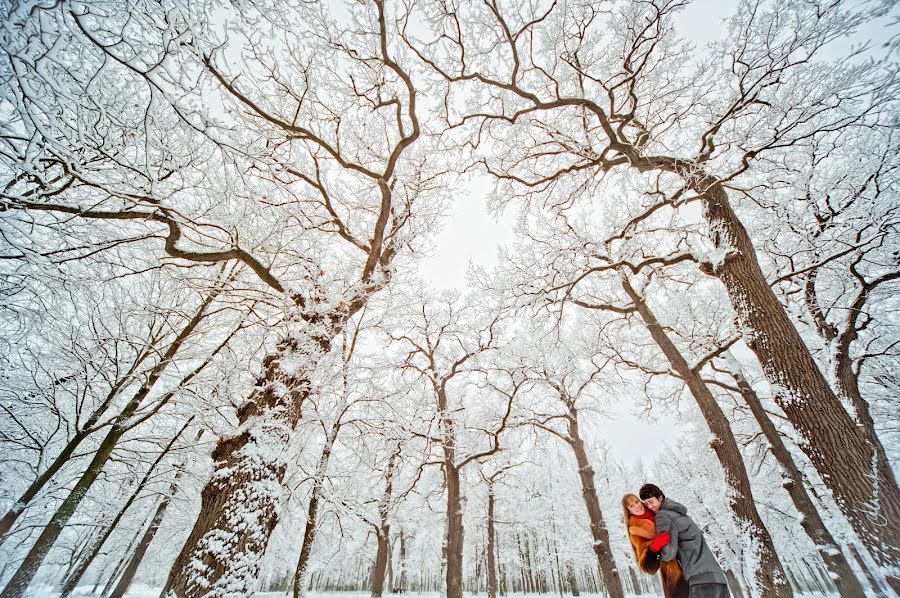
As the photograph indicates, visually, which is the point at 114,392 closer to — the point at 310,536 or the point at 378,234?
the point at 310,536

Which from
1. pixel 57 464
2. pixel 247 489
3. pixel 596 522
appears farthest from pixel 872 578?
pixel 57 464

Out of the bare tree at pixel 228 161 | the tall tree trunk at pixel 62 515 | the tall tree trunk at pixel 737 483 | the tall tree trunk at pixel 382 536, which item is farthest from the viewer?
the tall tree trunk at pixel 382 536

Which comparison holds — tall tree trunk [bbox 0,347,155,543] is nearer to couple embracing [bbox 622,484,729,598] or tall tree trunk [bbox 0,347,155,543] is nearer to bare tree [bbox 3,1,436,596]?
bare tree [bbox 3,1,436,596]

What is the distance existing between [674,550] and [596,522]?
7.78 metres

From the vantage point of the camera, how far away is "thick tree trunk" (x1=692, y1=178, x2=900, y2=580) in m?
3.26

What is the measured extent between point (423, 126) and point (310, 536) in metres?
8.60

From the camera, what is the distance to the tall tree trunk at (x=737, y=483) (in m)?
4.93

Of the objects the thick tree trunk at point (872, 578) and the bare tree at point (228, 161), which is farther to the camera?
the thick tree trunk at point (872, 578)

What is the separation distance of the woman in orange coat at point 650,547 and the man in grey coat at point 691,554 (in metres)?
0.07

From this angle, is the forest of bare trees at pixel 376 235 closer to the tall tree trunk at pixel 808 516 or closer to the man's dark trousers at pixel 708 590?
the tall tree trunk at pixel 808 516

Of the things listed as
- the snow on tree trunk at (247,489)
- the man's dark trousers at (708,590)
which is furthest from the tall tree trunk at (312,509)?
the man's dark trousers at (708,590)

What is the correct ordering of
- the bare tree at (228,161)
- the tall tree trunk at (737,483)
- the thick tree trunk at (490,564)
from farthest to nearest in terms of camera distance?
the thick tree trunk at (490,564), the tall tree trunk at (737,483), the bare tree at (228,161)

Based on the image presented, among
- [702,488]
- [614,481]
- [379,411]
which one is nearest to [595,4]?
[379,411]

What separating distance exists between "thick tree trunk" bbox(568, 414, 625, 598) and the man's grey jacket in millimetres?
6933
